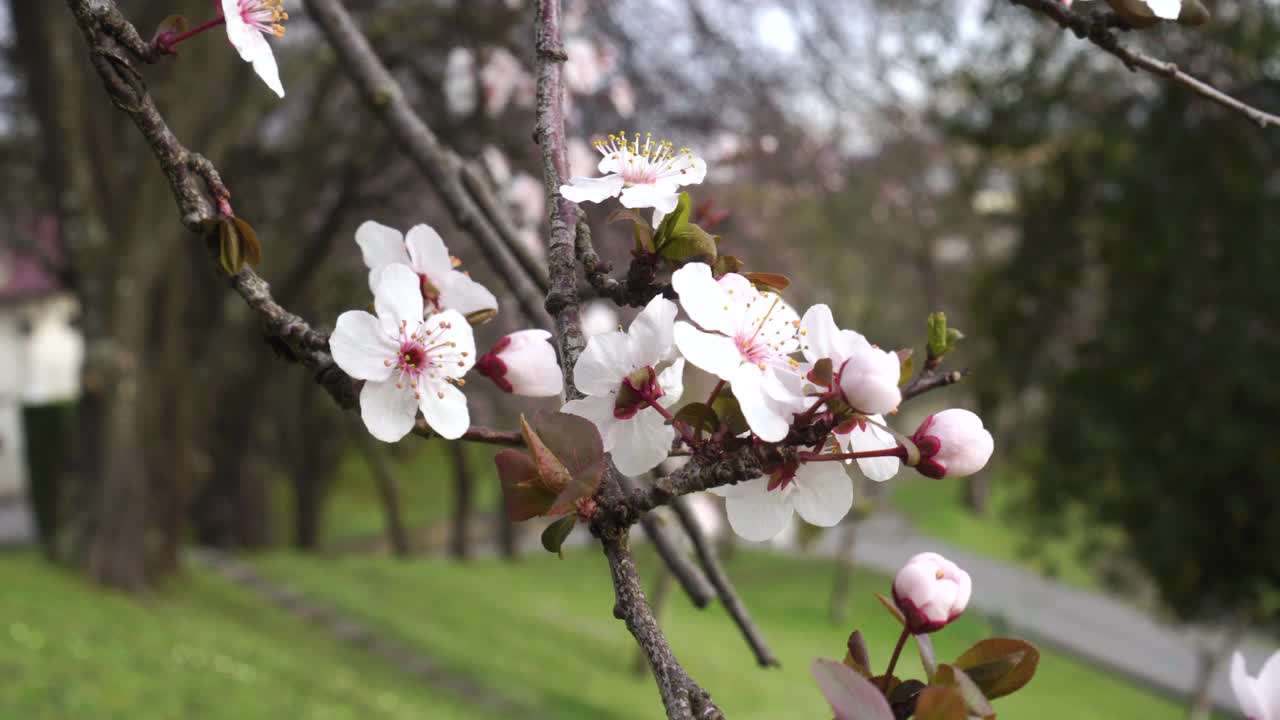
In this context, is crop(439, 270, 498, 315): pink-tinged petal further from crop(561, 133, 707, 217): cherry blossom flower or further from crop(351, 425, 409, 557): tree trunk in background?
crop(351, 425, 409, 557): tree trunk in background

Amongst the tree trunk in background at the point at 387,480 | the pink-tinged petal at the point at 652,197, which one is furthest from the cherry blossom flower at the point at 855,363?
the tree trunk in background at the point at 387,480

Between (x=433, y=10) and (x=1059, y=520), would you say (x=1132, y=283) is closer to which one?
(x=1059, y=520)

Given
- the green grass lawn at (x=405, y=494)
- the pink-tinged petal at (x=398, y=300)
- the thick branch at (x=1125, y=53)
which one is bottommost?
the pink-tinged petal at (x=398, y=300)

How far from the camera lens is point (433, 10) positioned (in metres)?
5.92

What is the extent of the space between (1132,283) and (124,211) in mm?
5609

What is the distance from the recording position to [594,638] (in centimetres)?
792

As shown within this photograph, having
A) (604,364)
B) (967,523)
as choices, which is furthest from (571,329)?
(967,523)

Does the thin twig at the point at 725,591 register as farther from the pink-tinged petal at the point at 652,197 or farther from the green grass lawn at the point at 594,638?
the green grass lawn at the point at 594,638

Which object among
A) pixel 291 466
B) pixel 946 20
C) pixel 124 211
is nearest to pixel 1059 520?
pixel 946 20

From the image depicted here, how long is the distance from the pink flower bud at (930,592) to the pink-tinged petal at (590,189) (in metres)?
0.27

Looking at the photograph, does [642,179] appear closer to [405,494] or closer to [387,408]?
[387,408]

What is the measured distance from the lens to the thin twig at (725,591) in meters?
0.97

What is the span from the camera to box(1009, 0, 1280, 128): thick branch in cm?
71

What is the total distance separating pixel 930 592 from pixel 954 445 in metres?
0.08
